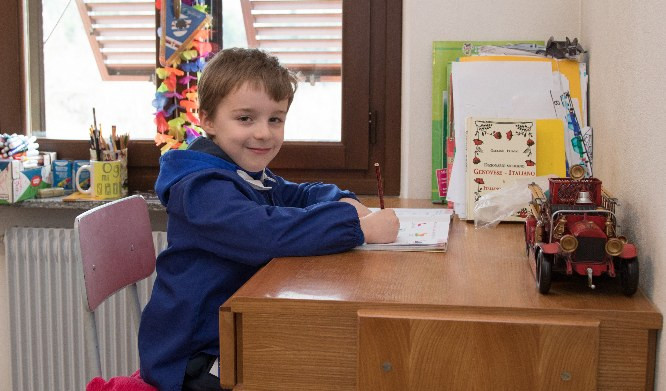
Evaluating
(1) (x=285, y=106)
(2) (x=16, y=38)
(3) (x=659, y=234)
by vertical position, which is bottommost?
(3) (x=659, y=234)

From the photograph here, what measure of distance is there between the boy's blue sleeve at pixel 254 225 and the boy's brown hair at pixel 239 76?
0.19m

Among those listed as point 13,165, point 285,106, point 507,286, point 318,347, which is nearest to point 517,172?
point 285,106

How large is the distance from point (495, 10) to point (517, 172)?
57 centimetres

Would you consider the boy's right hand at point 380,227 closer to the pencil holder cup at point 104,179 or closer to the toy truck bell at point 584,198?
the toy truck bell at point 584,198

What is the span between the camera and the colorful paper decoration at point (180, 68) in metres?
2.25

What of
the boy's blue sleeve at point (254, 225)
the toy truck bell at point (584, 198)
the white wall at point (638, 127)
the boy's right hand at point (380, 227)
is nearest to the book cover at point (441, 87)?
the white wall at point (638, 127)

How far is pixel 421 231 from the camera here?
146 centimetres

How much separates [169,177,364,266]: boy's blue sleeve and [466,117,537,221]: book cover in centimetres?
44

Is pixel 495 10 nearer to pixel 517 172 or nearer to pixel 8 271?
pixel 517 172

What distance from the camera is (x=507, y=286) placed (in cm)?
104

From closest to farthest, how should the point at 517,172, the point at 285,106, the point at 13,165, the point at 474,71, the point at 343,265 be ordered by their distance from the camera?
1. the point at 343,265
2. the point at 285,106
3. the point at 517,172
4. the point at 474,71
5. the point at 13,165

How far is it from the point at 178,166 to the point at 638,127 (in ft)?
2.31

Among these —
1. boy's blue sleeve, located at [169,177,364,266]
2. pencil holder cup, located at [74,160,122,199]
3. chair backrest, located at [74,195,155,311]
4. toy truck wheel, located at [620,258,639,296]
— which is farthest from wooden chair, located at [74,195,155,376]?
toy truck wheel, located at [620,258,639,296]

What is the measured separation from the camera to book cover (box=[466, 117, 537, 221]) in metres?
1.61
